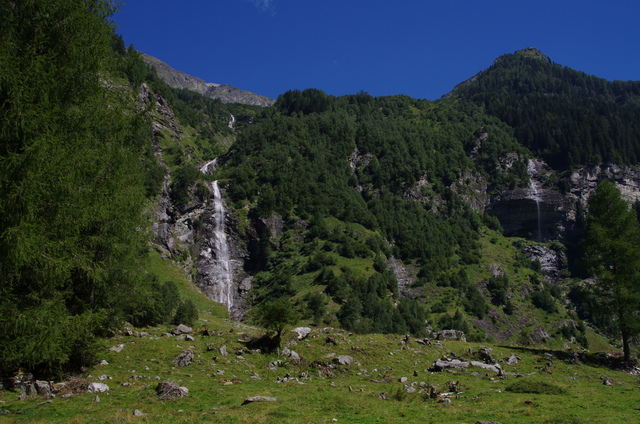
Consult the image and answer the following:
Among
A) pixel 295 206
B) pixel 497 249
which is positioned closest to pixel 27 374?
pixel 295 206

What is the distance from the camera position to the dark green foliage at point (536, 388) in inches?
708

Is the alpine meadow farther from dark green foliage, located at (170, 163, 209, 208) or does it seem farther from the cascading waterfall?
dark green foliage, located at (170, 163, 209, 208)

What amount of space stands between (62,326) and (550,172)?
208041 millimetres

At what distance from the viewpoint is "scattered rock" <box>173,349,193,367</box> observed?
20617 mm

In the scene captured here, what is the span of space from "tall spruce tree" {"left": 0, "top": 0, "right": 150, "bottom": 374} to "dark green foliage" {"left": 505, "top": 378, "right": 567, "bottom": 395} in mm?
17950

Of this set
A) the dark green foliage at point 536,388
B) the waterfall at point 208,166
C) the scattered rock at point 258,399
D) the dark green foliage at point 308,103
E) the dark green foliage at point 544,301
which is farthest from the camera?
the dark green foliage at point 308,103

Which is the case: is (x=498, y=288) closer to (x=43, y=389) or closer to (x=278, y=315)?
(x=278, y=315)

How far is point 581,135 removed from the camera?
18975 cm

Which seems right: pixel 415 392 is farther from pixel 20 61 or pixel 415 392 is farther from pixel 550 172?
pixel 550 172

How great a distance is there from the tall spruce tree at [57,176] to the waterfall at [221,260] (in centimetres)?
8115

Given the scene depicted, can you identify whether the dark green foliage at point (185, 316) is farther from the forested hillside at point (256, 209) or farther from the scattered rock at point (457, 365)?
the scattered rock at point (457, 365)

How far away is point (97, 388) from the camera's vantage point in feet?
50.8

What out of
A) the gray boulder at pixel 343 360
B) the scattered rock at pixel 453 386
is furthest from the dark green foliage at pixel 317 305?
the scattered rock at pixel 453 386

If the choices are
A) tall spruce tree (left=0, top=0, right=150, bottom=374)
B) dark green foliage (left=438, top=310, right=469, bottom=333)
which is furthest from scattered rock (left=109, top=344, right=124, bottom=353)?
dark green foliage (left=438, top=310, right=469, bottom=333)
